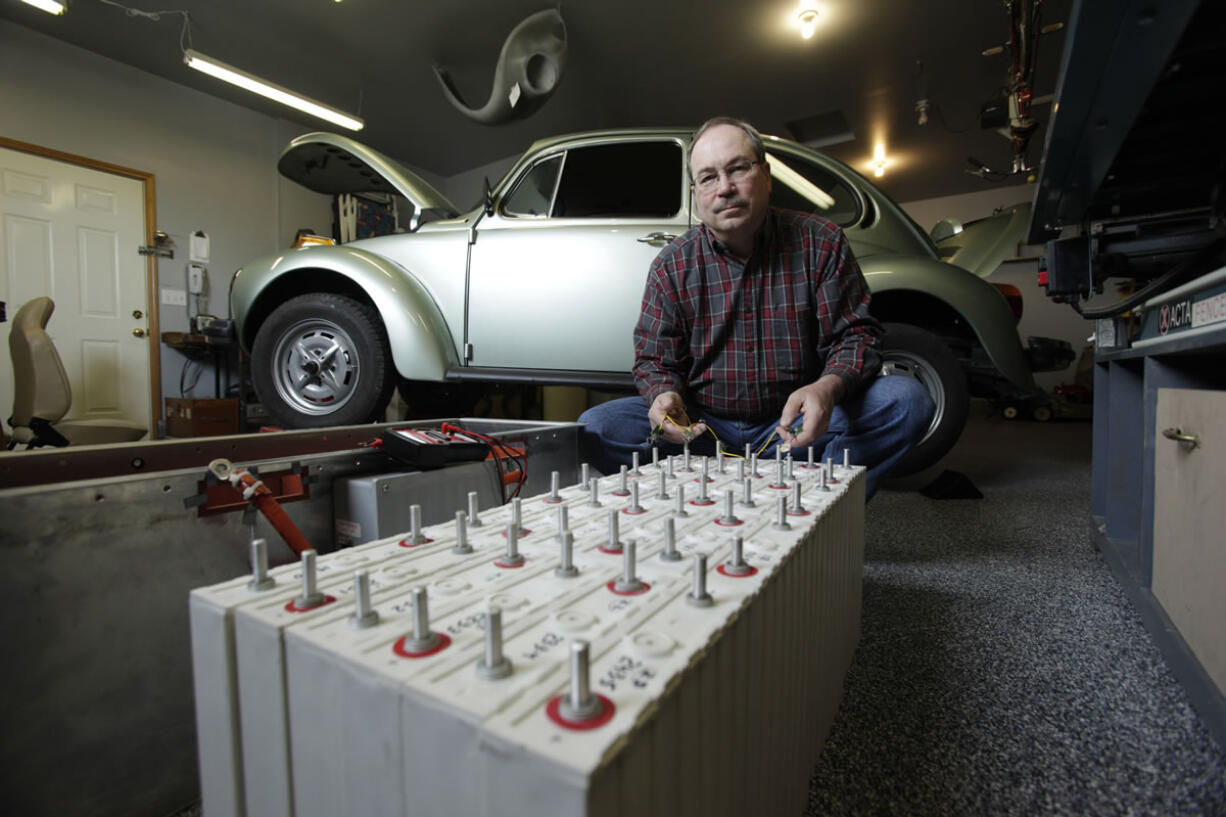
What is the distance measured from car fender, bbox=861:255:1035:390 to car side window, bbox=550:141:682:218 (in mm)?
759

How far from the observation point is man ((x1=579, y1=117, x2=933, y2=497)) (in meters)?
1.16

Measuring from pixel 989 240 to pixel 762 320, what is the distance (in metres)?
1.79

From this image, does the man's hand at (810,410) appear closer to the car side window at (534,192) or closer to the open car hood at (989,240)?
the car side window at (534,192)

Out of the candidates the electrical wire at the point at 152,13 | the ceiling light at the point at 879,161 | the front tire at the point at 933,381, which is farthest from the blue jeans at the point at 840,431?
the ceiling light at the point at 879,161

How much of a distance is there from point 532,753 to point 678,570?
20cm

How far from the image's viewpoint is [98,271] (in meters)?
3.66

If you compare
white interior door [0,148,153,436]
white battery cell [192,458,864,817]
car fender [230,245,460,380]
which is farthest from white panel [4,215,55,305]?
white battery cell [192,458,864,817]

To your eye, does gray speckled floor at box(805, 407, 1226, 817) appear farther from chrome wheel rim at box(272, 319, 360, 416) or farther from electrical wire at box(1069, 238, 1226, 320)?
chrome wheel rim at box(272, 319, 360, 416)

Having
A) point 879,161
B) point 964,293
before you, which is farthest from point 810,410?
point 879,161

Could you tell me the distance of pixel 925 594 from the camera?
41.0 inches

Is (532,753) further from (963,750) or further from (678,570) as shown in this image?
(963,750)

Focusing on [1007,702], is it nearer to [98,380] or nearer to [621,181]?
[621,181]

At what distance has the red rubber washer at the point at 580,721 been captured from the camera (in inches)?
8.5

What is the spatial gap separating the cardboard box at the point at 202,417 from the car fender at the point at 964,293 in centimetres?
378
